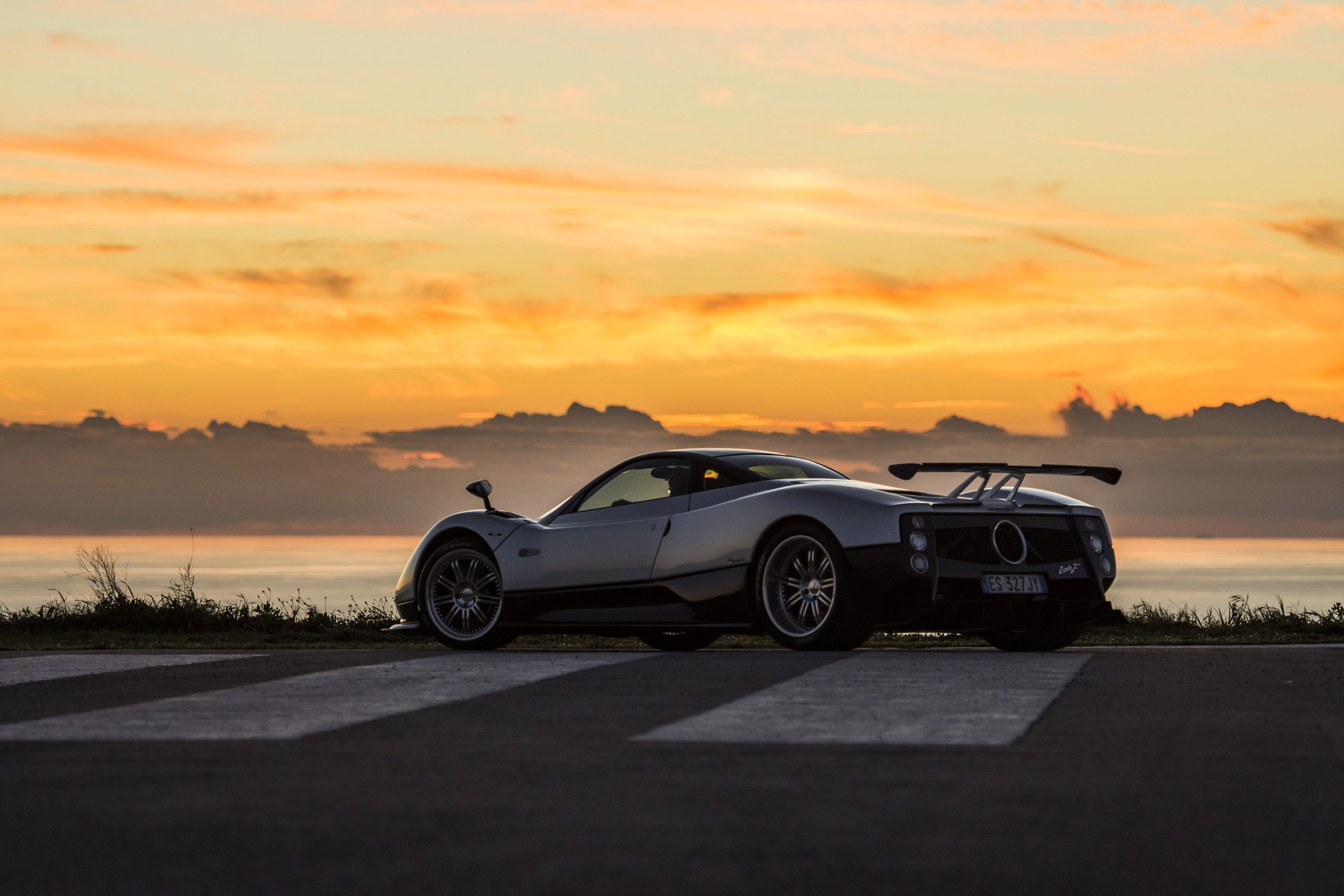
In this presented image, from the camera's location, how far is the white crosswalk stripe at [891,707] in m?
6.73

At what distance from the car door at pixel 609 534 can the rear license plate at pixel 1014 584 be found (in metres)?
2.24

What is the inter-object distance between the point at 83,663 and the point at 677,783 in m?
6.27

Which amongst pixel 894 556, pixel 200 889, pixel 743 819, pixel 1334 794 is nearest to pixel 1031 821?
pixel 743 819

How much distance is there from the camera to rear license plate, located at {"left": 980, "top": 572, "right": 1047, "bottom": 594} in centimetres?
1155

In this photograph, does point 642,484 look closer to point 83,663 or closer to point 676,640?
point 676,640

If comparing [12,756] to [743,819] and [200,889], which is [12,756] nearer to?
[200,889]

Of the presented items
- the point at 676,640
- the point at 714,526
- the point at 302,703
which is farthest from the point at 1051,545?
the point at 302,703

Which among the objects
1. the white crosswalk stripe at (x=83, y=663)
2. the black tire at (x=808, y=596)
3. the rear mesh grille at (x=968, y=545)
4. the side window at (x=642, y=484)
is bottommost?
the white crosswalk stripe at (x=83, y=663)

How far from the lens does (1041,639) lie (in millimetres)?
12781

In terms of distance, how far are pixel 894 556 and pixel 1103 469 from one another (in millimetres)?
2036

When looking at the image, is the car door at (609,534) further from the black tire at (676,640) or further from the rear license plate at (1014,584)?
the rear license plate at (1014,584)

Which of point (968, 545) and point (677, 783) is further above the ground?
point (968, 545)

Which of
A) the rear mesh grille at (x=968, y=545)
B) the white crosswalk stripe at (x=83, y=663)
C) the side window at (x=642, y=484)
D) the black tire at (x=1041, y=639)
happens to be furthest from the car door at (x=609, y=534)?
the black tire at (x=1041, y=639)

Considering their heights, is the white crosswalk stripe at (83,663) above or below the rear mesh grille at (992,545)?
below
